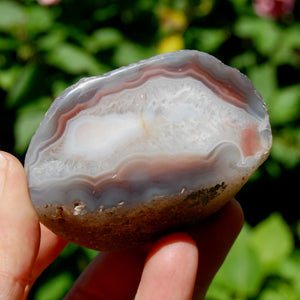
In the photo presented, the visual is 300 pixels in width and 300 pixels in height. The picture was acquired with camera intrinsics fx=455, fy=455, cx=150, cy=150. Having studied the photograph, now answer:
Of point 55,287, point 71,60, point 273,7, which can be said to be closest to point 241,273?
point 55,287

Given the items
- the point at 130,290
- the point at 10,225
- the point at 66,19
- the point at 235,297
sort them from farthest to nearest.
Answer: the point at 66,19 → the point at 235,297 → the point at 130,290 → the point at 10,225

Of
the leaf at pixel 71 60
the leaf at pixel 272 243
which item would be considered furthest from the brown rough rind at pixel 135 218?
the leaf at pixel 71 60

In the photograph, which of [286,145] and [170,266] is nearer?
[170,266]

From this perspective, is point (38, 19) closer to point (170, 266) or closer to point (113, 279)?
point (113, 279)

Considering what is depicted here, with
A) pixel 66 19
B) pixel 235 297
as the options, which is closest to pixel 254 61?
pixel 66 19

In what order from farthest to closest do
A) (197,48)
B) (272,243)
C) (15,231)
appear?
(197,48) < (272,243) < (15,231)

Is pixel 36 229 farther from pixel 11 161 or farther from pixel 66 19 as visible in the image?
pixel 66 19
